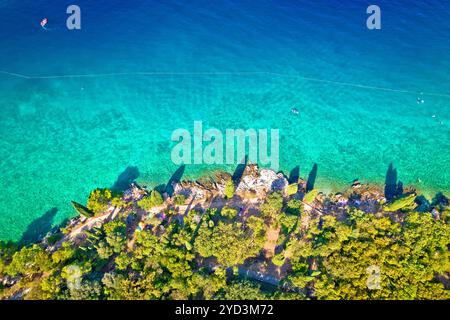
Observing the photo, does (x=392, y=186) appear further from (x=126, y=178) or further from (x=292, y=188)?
(x=126, y=178)

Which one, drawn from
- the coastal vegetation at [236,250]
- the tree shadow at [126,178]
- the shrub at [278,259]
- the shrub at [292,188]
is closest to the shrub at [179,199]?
the coastal vegetation at [236,250]

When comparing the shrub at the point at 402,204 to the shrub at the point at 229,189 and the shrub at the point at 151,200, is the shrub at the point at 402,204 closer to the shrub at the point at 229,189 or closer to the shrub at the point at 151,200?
the shrub at the point at 229,189

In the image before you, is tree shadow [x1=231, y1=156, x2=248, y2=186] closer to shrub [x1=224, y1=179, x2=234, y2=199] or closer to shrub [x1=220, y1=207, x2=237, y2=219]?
shrub [x1=224, y1=179, x2=234, y2=199]

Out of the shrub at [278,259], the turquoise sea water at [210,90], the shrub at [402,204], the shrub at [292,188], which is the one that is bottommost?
the shrub at [278,259]

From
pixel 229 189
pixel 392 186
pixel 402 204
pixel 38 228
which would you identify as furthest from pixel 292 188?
pixel 38 228

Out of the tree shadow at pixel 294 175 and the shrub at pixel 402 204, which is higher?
the tree shadow at pixel 294 175

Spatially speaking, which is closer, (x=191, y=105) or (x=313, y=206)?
(x=313, y=206)
